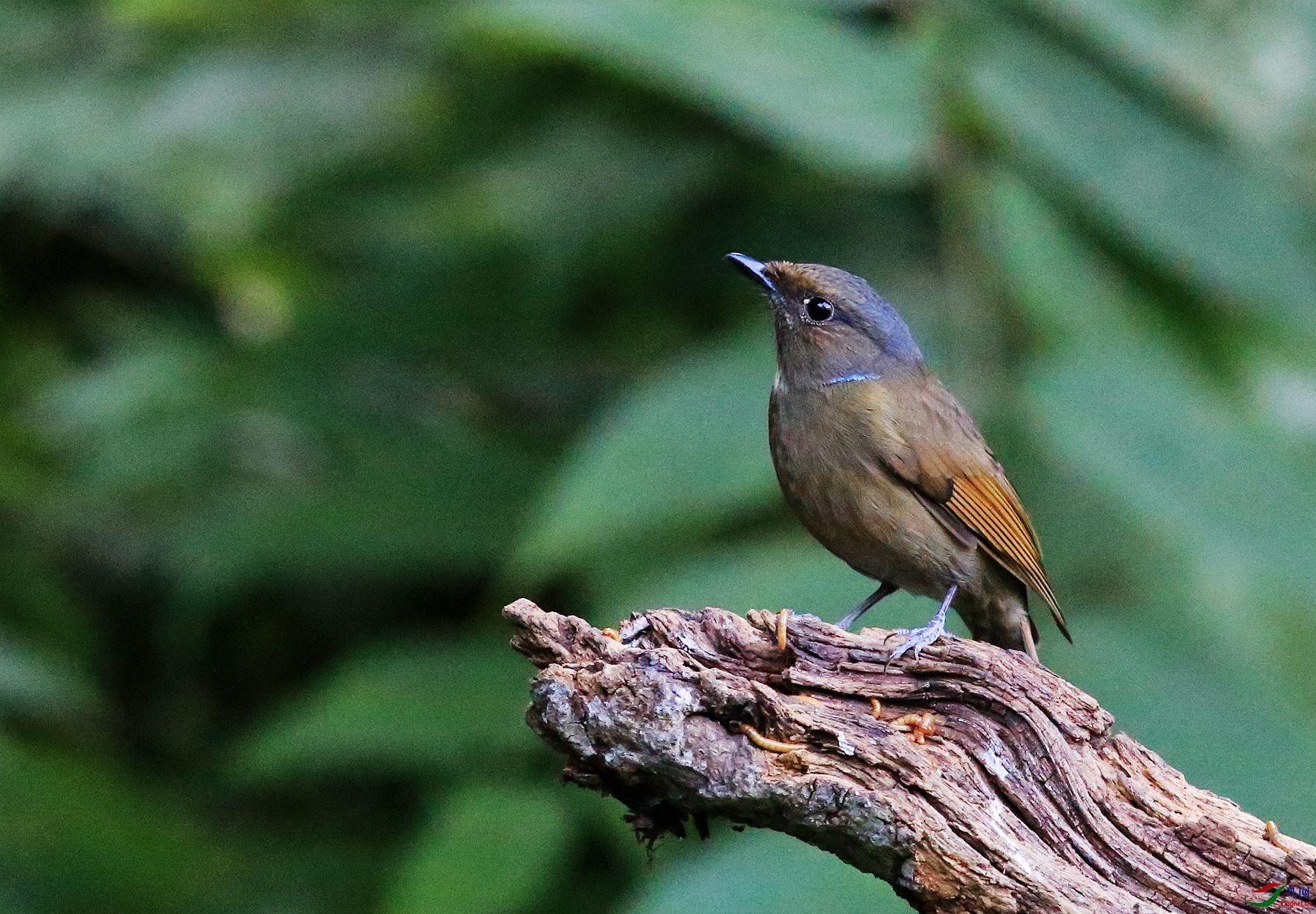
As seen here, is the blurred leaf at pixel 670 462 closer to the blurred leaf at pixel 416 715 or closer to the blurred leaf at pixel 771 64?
the blurred leaf at pixel 416 715

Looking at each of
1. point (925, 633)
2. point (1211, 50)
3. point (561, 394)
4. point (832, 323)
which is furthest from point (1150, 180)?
point (561, 394)

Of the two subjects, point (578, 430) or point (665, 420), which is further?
point (578, 430)

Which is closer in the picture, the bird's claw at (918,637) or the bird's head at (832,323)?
the bird's claw at (918,637)

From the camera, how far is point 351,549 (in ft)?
15.7

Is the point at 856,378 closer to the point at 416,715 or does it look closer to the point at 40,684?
the point at 416,715

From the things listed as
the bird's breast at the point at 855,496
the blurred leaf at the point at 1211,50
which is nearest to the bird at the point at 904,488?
the bird's breast at the point at 855,496

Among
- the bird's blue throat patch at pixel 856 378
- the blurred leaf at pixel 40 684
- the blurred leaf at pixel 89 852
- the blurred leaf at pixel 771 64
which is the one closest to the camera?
the blurred leaf at pixel 771 64

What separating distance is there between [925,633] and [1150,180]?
5.88 ft

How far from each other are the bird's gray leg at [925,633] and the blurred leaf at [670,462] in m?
0.55

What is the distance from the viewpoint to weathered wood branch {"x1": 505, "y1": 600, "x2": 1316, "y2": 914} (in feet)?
8.51

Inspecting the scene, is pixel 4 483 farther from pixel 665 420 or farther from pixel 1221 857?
pixel 1221 857

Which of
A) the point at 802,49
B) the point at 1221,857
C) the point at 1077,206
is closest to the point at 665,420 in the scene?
the point at 802,49

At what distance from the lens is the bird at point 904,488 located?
13.2ft

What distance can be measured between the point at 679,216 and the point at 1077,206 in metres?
1.32
